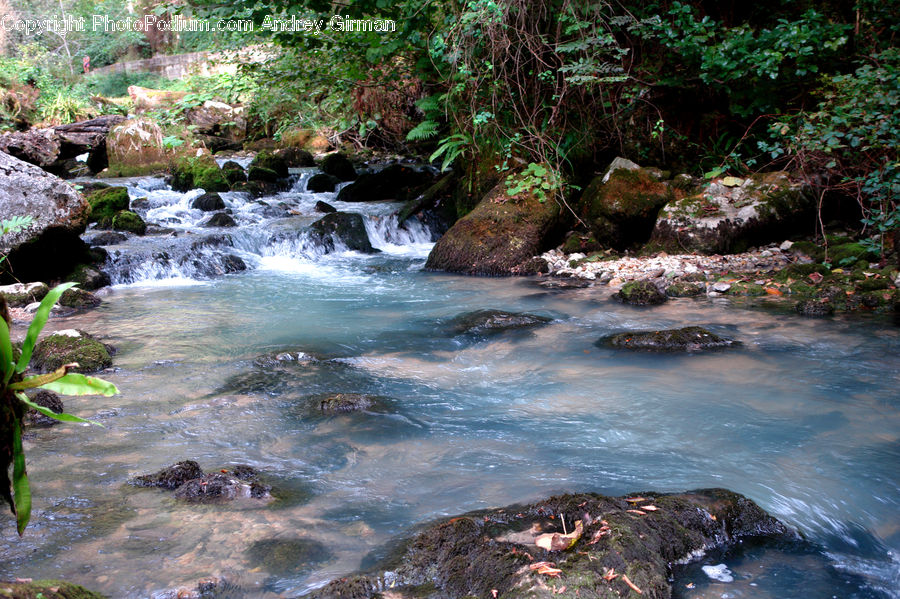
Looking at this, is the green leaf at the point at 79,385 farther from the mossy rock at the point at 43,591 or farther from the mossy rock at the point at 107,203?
the mossy rock at the point at 107,203

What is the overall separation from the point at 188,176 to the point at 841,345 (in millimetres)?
13580

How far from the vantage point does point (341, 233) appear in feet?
38.9

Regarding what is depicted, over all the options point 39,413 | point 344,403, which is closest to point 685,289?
point 344,403

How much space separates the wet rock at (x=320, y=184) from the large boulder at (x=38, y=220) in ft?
23.1

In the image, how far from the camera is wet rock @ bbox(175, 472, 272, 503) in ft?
10.7

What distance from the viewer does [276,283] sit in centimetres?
959

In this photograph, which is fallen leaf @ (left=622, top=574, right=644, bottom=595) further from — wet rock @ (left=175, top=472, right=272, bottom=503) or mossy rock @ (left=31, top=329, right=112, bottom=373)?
mossy rock @ (left=31, top=329, right=112, bottom=373)

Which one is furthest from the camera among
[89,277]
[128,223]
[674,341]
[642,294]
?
[128,223]

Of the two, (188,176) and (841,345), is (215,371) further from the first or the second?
(188,176)

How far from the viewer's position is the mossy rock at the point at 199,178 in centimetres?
1470

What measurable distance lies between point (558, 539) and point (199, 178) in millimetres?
14241

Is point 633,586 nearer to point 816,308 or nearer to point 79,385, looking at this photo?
point 79,385

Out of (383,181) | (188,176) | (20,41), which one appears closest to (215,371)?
(383,181)

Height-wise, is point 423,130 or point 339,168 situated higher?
point 423,130
